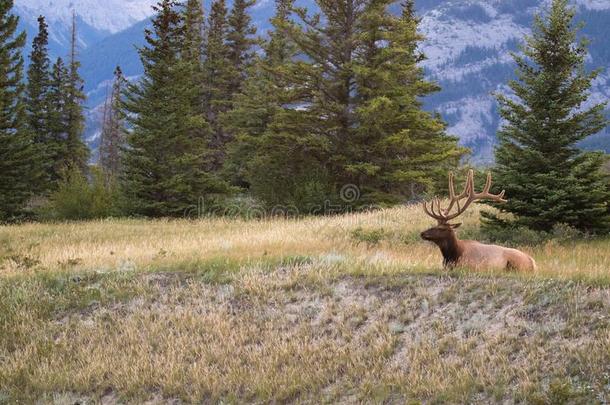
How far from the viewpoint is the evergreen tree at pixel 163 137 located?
2525cm

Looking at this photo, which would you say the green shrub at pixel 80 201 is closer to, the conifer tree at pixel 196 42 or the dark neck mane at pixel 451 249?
the conifer tree at pixel 196 42

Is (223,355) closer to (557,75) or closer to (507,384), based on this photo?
(507,384)

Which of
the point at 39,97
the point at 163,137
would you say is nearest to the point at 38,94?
the point at 39,97

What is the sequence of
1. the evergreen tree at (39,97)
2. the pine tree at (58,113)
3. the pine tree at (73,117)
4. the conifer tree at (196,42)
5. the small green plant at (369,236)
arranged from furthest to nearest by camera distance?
1. the pine tree at (73,117)
2. the pine tree at (58,113)
3. the evergreen tree at (39,97)
4. the conifer tree at (196,42)
5. the small green plant at (369,236)

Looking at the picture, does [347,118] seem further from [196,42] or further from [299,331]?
[196,42]

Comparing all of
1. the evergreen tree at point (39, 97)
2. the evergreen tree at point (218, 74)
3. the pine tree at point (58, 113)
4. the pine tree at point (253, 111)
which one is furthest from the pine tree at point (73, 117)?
the pine tree at point (253, 111)

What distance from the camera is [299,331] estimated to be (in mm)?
8391

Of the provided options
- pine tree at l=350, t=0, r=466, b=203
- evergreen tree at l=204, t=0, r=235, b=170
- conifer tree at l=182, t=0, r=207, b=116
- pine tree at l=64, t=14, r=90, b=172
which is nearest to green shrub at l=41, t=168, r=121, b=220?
pine tree at l=350, t=0, r=466, b=203

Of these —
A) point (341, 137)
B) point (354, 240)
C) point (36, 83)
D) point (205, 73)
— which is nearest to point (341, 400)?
point (354, 240)

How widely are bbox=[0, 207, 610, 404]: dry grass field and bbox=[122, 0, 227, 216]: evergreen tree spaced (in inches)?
549

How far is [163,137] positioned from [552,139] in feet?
54.0

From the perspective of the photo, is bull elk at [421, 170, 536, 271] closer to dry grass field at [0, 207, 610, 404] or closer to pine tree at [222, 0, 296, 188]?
dry grass field at [0, 207, 610, 404]

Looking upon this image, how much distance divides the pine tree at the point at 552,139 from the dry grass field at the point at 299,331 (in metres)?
3.58

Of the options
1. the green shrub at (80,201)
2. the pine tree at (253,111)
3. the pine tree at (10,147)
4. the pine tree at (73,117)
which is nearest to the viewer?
the green shrub at (80,201)
